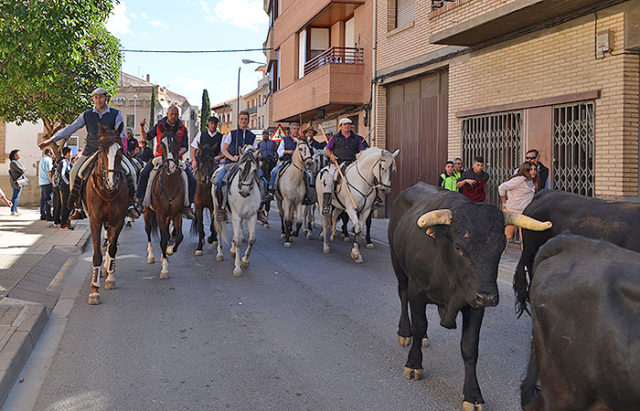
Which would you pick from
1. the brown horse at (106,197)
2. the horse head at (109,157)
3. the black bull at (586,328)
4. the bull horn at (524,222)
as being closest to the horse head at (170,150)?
the brown horse at (106,197)

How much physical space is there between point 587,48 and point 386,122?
30.1 feet

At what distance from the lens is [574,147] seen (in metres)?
11.9

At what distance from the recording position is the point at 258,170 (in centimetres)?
1040

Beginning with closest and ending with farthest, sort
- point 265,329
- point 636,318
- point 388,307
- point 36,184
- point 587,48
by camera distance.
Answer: point 636,318, point 265,329, point 388,307, point 587,48, point 36,184

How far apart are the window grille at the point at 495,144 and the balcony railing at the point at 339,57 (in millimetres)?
7304

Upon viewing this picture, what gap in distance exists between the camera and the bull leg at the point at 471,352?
4.45m

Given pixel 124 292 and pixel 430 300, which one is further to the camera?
pixel 124 292

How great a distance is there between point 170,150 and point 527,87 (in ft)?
25.4

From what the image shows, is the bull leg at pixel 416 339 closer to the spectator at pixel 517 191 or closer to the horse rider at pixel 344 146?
the spectator at pixel 517 191

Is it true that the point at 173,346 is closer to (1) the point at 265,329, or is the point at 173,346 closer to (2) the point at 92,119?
(1) the point at 265,329

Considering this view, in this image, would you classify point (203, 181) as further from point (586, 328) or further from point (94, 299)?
point (586, 328)

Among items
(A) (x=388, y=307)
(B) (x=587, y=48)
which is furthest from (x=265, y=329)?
(B) (x=587, y=48)

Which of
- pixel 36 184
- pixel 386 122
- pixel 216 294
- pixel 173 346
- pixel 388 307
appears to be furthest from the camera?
pixel 36 184

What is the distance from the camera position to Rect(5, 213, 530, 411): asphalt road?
15.3ft
